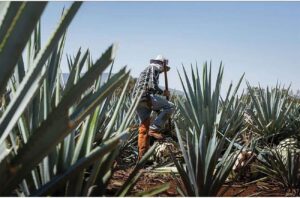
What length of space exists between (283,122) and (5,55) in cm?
476

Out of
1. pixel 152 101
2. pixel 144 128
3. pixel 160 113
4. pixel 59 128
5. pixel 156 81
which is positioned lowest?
pixel 59 128

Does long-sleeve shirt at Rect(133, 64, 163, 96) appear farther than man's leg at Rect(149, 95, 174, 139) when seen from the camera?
No

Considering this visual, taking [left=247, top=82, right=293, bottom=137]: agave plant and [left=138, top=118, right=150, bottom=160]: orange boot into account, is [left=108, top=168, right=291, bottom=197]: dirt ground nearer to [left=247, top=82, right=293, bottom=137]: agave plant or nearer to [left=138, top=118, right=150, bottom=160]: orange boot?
[left=138, top=118, right=150, bottom=160]: orange boot

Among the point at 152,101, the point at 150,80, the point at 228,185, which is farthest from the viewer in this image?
the point at 152,101

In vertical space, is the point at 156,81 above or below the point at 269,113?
above

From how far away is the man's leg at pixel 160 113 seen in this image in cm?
581

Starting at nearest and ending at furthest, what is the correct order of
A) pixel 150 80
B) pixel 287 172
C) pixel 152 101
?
pixel 287 172, pixel 150 80, pixel 152 101

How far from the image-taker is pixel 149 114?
18.6 ft

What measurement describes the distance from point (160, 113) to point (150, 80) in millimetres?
613

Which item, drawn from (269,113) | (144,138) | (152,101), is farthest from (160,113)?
(269,113)

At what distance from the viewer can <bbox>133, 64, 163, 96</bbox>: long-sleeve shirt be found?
18.4ft

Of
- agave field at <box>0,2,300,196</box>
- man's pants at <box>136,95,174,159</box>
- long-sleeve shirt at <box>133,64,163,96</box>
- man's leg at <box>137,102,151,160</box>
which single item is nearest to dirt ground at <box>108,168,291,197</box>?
agave field at <box>0,2,300,196</box>

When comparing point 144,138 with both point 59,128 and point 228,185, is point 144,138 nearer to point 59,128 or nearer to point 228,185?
point 228,185

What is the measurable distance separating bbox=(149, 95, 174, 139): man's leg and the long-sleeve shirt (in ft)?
0.52
